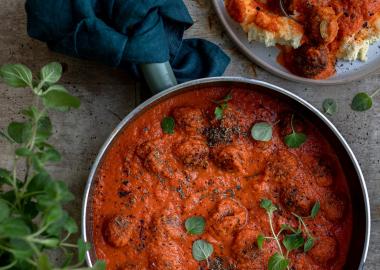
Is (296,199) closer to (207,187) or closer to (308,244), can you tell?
(308,244)

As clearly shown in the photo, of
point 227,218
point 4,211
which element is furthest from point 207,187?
point 4,211

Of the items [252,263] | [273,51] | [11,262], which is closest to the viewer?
[11,262]

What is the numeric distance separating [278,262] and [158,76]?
2.22 feet

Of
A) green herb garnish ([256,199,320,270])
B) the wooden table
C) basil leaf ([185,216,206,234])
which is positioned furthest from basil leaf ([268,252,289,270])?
the wooden table

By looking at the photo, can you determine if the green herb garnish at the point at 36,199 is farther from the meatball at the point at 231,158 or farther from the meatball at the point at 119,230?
the meatball at the point at 231,158

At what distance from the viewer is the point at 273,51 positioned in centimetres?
195

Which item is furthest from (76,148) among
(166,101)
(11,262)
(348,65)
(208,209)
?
(348,65)

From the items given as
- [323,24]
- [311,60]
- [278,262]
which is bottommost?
[278,262]

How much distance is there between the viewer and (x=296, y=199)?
5.99 ft

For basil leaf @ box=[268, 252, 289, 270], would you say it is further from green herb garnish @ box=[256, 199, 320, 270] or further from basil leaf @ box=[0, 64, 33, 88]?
basil leaf @ box=[0, 64, 33, 88]

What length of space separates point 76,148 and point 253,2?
78cm

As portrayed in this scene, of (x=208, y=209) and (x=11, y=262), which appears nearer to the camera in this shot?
(x=11, y=262)

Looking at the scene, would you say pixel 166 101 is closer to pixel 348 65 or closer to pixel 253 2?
pixel 253 2

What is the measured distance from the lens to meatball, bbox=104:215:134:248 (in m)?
1.76
